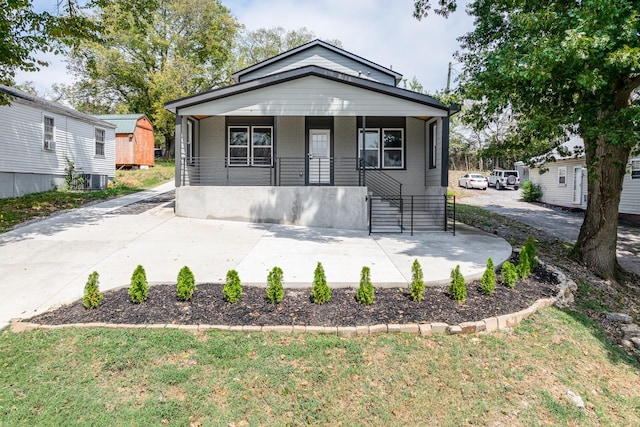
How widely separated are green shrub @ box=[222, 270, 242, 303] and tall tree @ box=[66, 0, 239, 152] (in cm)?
2674

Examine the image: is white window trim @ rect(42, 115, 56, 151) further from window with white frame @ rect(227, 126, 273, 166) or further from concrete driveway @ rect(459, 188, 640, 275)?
concrete driveway @ rect(459, 188, 640, 275)

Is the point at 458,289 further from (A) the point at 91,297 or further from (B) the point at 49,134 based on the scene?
(B) the point at 49,134

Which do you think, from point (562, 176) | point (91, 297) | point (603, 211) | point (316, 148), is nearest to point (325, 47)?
point (316, 148)

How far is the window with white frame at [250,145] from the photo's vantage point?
43.7ft

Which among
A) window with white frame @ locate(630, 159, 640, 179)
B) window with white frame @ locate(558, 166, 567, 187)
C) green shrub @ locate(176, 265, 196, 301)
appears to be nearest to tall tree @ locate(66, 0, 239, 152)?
window with white frame @ locate(558, 166, 567, 187)

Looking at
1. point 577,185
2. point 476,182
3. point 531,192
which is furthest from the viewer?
point 476,182

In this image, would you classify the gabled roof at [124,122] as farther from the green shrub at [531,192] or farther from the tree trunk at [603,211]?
the green shrub at [531,192]

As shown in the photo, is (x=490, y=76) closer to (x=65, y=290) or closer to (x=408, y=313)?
(x=408, y=313)

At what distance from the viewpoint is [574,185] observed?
62.7 feet

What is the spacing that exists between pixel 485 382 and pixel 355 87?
9380 mm

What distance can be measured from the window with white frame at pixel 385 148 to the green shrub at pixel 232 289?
9393 millimetres

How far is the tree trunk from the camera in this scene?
25.1 ft

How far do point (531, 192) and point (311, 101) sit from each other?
57.8 ft

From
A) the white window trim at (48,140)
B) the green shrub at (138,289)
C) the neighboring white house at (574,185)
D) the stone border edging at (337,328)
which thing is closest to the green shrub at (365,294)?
the stone border edging at (337,328)
